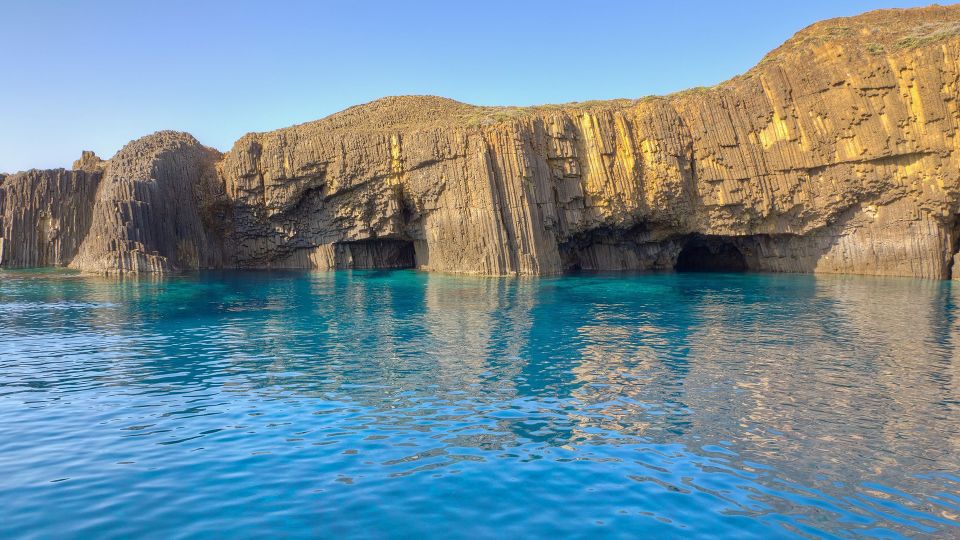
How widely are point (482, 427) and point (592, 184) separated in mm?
38513

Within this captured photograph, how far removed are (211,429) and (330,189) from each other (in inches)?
1693

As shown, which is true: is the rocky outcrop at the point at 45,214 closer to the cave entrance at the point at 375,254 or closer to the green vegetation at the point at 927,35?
the cave entrance at the point at 375,254

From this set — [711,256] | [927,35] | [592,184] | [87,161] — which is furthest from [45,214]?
[927,35]

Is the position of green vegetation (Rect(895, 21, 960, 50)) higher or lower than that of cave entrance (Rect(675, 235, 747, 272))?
higher

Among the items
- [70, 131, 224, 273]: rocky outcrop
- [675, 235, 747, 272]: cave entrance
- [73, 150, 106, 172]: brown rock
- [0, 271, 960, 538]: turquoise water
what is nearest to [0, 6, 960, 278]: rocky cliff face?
[70, 131, 224, 273]: rocky outcrop

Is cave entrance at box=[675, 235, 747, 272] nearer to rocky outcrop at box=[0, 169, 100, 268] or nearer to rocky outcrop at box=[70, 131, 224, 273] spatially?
rocky outcrop at box=[70, 131, 224, 273]

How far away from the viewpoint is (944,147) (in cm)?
3934

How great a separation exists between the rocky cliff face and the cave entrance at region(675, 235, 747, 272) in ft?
0.82

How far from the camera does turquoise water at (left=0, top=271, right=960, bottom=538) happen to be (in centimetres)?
803

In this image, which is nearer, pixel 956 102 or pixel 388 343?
pixel 388 343

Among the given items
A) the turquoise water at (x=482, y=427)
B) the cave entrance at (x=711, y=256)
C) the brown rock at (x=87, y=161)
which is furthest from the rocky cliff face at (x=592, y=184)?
the turquoise water at (x=482, y=427)

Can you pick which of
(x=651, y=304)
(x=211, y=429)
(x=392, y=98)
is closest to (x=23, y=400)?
(x=211, y=429)

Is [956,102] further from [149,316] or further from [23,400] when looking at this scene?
[23,400]

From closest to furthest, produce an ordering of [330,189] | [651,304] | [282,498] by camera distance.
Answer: [282,498] < [651,304] < [330,189]
